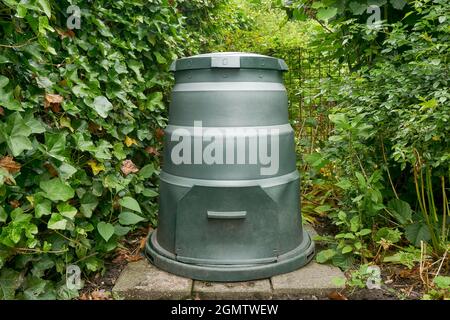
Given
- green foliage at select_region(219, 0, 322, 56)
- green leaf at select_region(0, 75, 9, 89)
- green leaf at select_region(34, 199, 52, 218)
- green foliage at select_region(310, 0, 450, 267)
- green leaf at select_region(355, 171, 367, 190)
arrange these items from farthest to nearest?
green foliage at select_region(219, 0, 322, 56) < green leaf at select_region(355, 171, 367, 190) < green foliage at select_region(310, 0, 450, 267) < green leaf at select_region(34, 199, 52, 218) < green leaf at select_region(0, 75, 9, 89)

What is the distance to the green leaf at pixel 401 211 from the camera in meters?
2.02

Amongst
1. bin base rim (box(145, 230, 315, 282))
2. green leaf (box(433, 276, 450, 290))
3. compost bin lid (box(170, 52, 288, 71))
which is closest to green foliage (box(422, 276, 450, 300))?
green leaf (box(433, 276, 450, 290))

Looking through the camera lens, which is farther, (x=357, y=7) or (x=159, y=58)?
(x=159, y=58)

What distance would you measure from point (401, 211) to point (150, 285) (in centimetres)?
133

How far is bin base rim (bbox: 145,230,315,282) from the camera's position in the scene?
5.61 ft

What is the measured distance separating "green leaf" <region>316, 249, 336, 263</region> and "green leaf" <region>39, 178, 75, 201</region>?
120 cm

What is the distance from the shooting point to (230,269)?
5.61 ft

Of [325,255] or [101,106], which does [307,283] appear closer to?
[325,255]

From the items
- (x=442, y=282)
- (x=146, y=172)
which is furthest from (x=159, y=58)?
(x=442, y=282)

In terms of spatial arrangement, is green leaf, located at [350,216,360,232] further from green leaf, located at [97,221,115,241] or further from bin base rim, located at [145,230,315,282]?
green leaf, located at [97,221,115,241]

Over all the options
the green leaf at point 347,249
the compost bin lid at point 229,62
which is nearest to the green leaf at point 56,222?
the compost bin lid at point 229,62

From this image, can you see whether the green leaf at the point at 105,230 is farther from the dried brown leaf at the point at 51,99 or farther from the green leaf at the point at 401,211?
the green leaf at the point at 401,211

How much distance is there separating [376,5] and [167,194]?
1.52 metres
